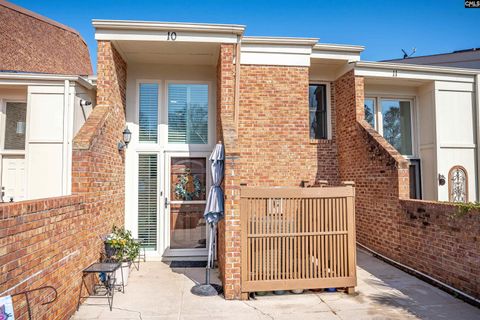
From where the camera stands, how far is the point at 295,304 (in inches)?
177

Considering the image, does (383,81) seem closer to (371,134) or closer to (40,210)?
(371,134)

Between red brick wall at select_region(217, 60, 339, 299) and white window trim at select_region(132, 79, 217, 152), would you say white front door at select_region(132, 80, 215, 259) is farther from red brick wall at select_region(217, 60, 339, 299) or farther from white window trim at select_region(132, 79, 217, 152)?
red brick wall at select_region(217, 60, 339, 299)

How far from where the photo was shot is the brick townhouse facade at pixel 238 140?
15.6 feet

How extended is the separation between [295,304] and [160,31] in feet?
16.9

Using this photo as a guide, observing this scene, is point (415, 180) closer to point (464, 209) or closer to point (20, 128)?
point (464, 209)

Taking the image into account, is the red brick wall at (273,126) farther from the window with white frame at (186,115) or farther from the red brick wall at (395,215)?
the red brick wall at (395,215)

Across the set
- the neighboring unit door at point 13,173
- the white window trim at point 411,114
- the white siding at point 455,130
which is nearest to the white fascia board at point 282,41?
the white window trim at point 411,114

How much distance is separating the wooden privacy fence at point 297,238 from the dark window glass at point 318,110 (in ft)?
11.5

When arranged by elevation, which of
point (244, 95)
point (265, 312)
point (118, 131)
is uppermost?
point (244, 95)

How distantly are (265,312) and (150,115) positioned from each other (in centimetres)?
473

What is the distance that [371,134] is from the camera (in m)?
6.78

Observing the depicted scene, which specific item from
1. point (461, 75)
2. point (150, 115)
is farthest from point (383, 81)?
point (150, 115)

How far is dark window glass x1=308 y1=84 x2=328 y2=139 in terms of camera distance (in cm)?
827

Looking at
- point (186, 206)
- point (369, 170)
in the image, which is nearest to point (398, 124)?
point (369, 170)
